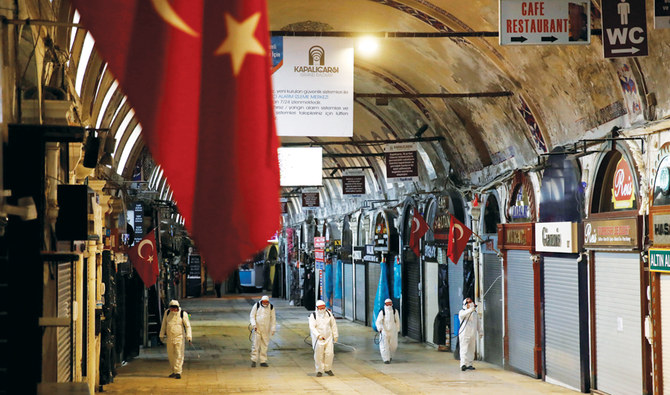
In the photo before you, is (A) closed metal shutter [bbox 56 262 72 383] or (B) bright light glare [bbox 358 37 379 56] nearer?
(A) closed metal shutter [bbox 56 262 72 383]

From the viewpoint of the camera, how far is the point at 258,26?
10.3 feet

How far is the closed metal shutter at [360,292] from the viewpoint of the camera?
35875 millimetres

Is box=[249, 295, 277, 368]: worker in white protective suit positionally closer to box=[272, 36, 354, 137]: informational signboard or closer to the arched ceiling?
the arched ceiling

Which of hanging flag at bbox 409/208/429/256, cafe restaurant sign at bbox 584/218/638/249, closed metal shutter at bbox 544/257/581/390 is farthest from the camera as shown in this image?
hanging flag at bbox 409/208/429/256

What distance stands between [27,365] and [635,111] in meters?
10.5

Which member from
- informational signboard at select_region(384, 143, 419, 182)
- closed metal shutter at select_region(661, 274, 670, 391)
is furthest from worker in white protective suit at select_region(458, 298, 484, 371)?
closed metal shutter at select_region(661, 274, 670, 391)

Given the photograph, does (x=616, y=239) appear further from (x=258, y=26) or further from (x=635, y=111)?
(x=258, y=26)

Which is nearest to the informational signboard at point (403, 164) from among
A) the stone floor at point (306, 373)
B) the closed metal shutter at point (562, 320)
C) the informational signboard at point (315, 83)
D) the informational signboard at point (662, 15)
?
the stone floor at point (306, 373)

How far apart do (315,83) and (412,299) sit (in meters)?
16.0

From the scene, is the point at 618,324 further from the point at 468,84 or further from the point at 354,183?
the point at 354,183

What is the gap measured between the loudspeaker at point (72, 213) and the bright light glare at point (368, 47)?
10.6 metres

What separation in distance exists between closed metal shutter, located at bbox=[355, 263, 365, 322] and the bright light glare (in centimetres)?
1522

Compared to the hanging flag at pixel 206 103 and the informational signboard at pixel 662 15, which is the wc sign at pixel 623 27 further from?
the hanging flag at pixel 206 103

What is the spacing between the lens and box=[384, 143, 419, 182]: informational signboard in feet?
80.6
